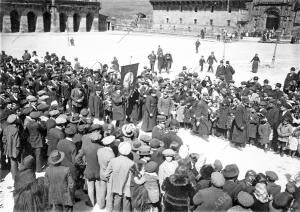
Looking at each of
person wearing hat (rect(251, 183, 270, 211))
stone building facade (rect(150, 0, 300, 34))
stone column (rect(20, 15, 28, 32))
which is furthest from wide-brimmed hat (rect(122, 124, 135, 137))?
stone column (rect(20, 15, 28, 32))

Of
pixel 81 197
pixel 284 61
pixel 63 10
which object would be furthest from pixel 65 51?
pixel 81 197

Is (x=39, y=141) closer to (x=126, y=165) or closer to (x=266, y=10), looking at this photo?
(x=126, y=165)

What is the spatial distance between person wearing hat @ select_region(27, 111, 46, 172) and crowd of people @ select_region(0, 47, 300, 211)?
0.02 meters

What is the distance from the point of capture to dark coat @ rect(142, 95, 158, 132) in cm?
1064

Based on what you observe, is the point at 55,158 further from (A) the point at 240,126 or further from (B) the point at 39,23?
(B) the point at 39,23

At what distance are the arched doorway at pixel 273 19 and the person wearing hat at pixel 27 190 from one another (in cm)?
5070

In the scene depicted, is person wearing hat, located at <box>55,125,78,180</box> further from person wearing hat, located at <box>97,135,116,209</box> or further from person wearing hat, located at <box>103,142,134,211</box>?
person wearing hat, located at <box>103,142,134,211</box>

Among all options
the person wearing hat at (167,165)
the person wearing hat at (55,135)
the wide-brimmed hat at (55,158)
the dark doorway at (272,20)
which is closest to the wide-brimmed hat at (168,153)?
the person wearing hat at (167,165)

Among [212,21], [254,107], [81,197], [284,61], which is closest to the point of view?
[81,197]

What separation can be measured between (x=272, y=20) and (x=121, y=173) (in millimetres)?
50729

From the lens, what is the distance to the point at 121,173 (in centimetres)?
554

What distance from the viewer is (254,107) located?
1045 cm

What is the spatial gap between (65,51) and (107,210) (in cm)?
3203

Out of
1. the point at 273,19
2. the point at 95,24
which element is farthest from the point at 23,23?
the point at 273,19
